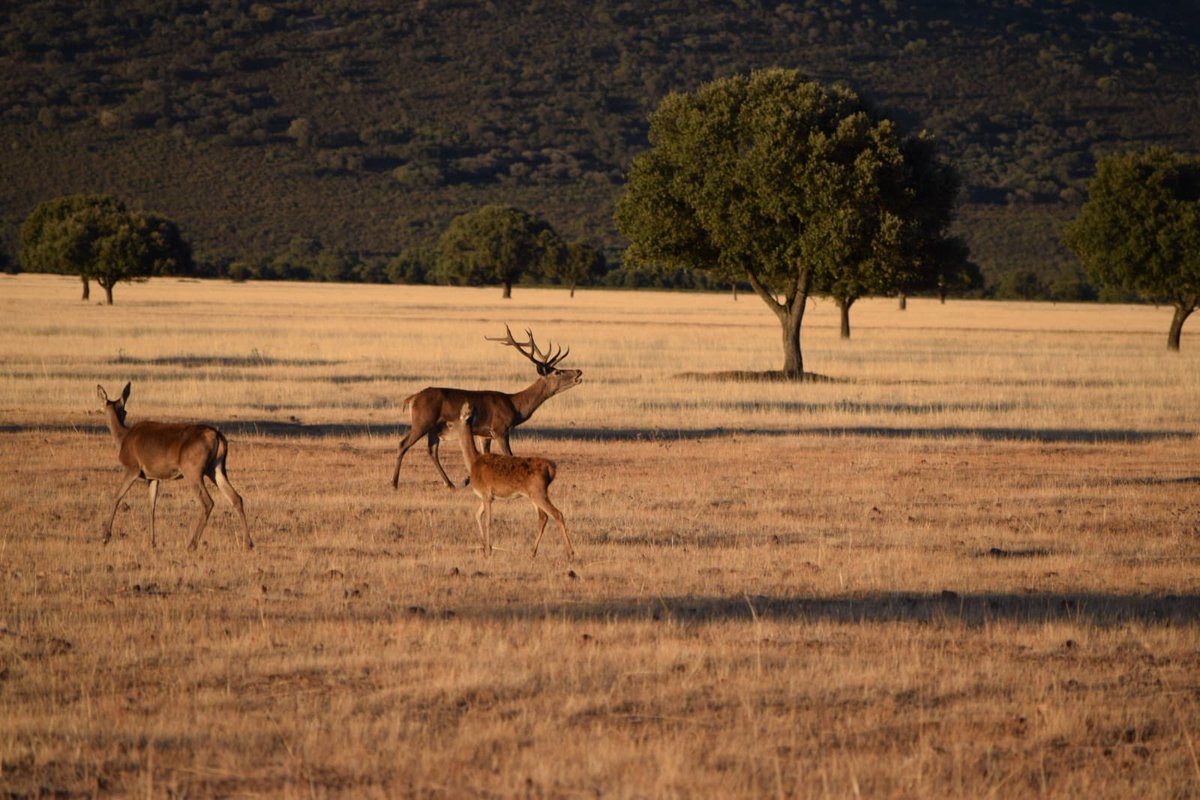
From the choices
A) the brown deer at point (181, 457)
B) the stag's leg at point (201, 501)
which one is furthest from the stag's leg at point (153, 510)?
the stag's leg at point (201, 501)

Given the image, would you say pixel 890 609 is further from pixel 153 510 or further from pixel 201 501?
pixel 153 510

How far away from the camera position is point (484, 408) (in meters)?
18.9

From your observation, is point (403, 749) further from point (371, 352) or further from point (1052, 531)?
point (371, 352)

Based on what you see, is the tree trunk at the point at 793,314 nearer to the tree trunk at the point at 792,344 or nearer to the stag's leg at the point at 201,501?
the tree trunk at the point at 792,344

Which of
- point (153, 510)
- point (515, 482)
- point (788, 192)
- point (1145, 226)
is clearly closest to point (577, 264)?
point (1145, 226)

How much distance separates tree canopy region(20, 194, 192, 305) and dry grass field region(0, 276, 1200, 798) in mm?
63407

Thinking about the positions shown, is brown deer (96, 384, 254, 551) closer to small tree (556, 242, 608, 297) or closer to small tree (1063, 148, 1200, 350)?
small tree (1063, 148, 1200, 350)

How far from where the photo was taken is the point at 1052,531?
51.3 ft

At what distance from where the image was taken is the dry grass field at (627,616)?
7809mm

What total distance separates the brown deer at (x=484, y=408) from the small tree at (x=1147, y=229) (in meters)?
41.2

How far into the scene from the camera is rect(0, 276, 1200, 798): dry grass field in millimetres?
7809

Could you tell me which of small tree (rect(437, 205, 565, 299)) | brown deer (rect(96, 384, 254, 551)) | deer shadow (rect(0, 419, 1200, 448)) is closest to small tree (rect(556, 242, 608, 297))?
small tree (rect(437, 205, 565, 299))

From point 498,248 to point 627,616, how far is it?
367ft

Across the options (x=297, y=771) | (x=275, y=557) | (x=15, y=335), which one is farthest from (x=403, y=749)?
(x=15, y=335)
